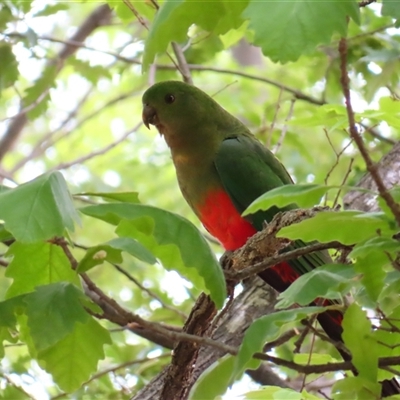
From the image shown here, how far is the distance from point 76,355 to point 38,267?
21 centimetres

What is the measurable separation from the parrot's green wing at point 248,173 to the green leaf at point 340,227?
1597 millimetres

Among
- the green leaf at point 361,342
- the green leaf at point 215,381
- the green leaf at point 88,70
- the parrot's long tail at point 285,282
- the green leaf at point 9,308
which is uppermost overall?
the green leaf at point 88,70

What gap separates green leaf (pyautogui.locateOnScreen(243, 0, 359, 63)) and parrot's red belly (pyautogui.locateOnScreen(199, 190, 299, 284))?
1.85 meters

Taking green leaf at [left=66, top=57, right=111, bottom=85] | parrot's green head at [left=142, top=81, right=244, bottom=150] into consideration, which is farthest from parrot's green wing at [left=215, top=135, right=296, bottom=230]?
green leaf at [left=66, top=57, right=111, bottom=85]

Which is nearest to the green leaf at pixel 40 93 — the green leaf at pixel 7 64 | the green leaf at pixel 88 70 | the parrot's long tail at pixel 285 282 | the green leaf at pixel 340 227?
the green leaf at pixel 88 70

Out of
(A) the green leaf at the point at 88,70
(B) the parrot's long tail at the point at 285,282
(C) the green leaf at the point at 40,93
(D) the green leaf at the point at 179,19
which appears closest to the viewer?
(D) the green leaf at the point at 179,19

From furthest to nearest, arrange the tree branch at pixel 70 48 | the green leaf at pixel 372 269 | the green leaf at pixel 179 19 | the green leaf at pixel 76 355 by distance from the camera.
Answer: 1. the tree branch at pixel 70 48
2. the green leaf at pixel 76 355
3. the green leaf at pixel 372 269
4. the green leaf at pixel 179 19

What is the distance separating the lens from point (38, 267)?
1.40m

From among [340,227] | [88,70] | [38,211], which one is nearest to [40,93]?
[88,70]

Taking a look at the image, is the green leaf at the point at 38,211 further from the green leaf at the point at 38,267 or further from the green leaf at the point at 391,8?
the green leaf at the point at 391,8

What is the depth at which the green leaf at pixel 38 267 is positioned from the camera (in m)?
1.38

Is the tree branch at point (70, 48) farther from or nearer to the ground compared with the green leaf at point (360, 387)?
farther from the ground

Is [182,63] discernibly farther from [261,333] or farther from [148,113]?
[261,333]

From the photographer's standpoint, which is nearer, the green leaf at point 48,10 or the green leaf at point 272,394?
the green leaf at point 272,394
